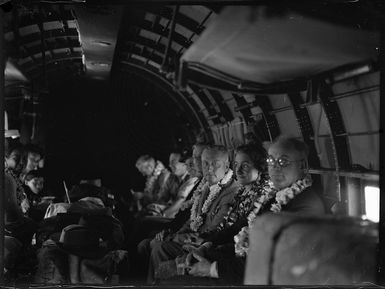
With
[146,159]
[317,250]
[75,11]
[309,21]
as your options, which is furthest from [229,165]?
[75,11]

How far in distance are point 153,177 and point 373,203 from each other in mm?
1814

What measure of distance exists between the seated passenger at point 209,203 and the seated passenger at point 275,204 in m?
0.16

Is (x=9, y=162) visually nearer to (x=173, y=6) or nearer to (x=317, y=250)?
(x=173, y=6)

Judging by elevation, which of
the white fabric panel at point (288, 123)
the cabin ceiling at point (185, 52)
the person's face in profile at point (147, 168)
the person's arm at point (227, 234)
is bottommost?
the person's arm at point (227, 234)

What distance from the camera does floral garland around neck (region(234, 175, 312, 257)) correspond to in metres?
3.53

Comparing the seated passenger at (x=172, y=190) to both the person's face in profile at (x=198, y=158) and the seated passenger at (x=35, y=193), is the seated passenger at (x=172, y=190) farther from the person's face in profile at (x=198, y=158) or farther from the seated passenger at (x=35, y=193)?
the seated passenger at (x=35, y=193)

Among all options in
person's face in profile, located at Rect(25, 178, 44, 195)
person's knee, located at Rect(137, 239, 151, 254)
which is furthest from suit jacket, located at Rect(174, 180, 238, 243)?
person's face in profile, located at Rect(25, 178, 44, 195)

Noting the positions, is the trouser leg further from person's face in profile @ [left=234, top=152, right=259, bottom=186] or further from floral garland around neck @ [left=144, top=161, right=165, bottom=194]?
person's face in profile @ [left=234, top=152, right=259, bottom=186]

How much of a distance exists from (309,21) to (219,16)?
71cm

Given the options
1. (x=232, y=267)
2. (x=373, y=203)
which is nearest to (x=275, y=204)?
(x=232, y=267)

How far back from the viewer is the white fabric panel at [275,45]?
3539 mm

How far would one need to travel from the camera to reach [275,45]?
3594mm

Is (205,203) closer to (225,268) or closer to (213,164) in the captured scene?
(213,164)

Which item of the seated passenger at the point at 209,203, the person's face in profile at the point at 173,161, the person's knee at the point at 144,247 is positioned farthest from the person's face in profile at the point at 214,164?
the person's knee at the point at 144,247
